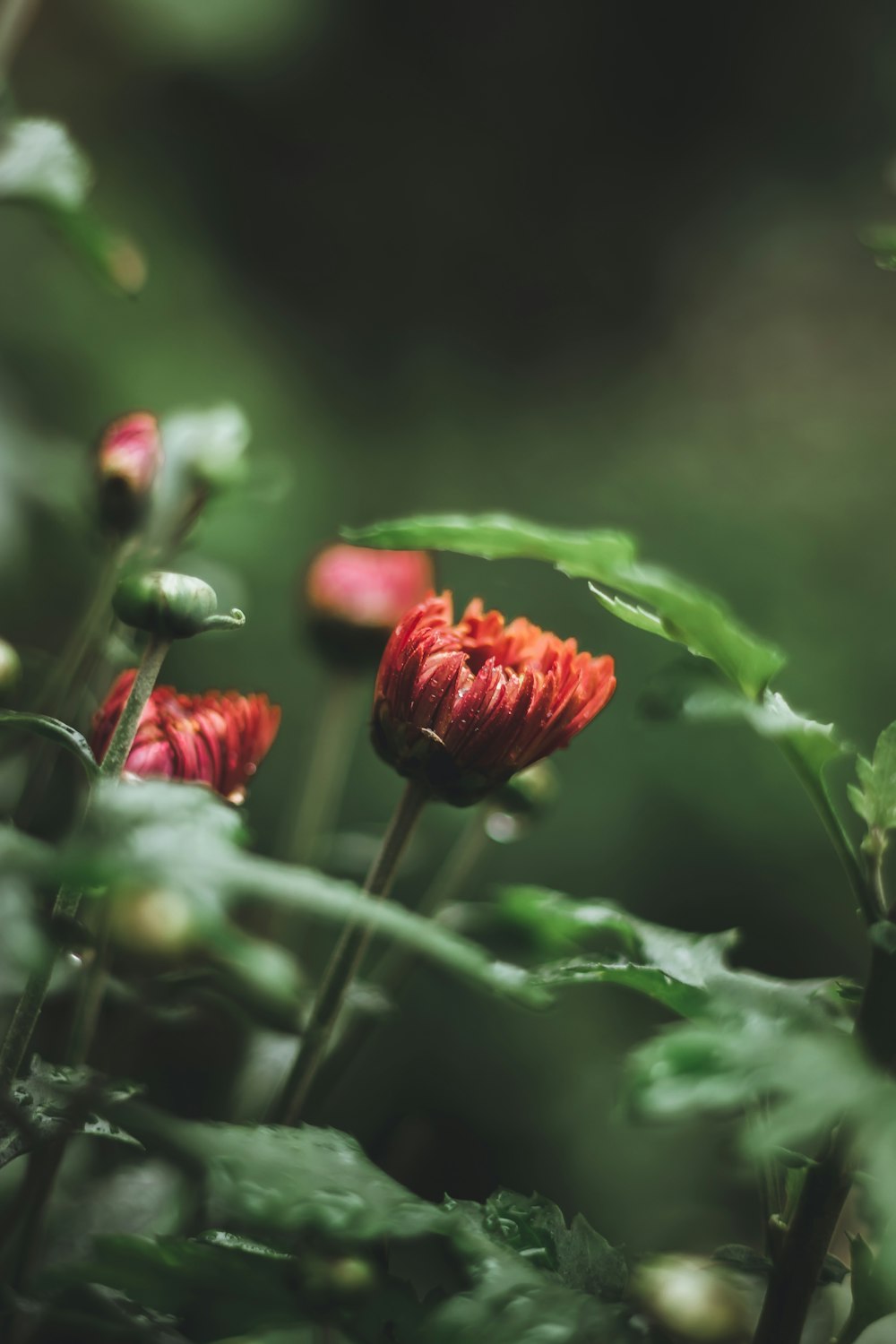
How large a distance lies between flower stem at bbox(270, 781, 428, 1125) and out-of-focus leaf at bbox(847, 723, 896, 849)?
0.17 metres

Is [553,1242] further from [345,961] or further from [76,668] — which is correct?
[76,668]

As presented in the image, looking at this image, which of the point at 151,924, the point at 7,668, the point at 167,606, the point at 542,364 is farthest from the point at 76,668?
the point at 542,364

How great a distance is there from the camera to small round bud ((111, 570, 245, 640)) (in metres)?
0.38

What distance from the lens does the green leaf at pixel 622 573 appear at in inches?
13.8

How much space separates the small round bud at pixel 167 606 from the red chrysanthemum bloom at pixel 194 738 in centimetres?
6

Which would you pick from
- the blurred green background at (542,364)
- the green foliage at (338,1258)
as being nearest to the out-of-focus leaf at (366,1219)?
the green foliage at (338,1258)

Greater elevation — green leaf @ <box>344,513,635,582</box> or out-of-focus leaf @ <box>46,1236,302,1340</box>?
green leaf @ <box>344,513,635,582</box>

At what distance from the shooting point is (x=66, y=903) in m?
0.37

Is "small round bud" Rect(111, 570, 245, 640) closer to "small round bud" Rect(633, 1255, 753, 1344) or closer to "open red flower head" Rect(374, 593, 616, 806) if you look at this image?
"open red flower head" Rect(374, 593, 616, 806)

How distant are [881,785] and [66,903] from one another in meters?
0.28

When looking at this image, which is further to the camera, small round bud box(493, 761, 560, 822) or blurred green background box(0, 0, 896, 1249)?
blurred green background box(0, 0, 896, 1249)

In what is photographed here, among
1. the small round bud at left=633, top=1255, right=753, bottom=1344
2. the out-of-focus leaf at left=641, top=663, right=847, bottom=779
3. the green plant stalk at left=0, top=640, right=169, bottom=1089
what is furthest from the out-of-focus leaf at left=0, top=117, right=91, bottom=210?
the small round bud at left=633, top=1255, right=753, bottom=1344

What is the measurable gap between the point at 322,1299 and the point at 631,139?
1718 mm

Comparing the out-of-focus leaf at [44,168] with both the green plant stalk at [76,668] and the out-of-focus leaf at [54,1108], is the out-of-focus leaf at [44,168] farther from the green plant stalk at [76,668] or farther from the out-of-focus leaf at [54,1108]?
the out-of-focus leaf at [54,1108]
